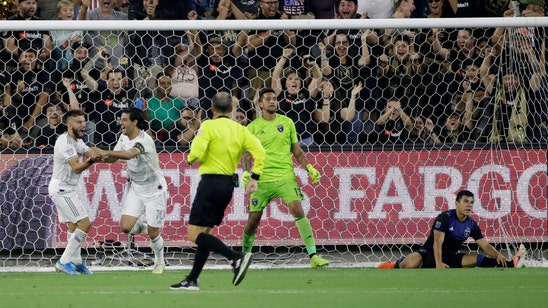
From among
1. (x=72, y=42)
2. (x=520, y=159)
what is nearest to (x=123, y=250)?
(x=72, y=42)

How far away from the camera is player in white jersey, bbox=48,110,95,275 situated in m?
13.0

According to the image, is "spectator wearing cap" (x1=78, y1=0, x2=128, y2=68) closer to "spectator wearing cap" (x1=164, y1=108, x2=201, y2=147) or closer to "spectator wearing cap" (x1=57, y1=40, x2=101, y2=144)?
"spectator wearing cap" (x1=57, y1=40, x2=101, y2=144)

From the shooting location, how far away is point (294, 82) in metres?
14.9

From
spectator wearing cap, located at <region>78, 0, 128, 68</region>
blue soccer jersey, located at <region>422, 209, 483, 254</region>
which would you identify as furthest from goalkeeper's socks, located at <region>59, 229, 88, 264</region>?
blue soccer jersey, located at <region>422, 209, 483, 254</region>

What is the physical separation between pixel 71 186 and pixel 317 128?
348 cm

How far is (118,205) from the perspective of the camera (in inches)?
578

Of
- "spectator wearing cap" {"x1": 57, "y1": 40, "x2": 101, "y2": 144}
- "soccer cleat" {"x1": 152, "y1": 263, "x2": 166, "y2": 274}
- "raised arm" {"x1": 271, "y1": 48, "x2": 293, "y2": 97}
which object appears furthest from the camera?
"raised arm" {"x1": 271, "y1": 48, "x2": 293, "y2": 97}

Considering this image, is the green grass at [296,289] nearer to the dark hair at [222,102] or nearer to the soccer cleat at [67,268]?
the soccer cleat at [67,268]

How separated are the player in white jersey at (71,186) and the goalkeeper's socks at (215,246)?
136 inches

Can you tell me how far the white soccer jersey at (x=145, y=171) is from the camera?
532 inches

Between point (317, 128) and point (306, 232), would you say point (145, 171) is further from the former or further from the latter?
point (317, 128)

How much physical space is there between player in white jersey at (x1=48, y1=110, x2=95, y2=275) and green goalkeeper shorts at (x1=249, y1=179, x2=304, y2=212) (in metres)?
2.08

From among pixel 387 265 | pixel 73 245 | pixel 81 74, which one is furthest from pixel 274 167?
pixel 81 74

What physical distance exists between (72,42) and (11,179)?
2.01 m
